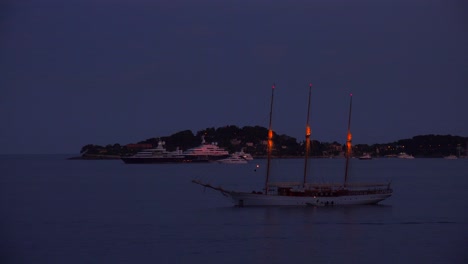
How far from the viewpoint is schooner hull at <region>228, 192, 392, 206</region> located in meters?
65.9

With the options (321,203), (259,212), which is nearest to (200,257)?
(259,212)

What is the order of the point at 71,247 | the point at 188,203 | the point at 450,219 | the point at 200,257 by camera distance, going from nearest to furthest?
the point at 200,257 → the point at 71,247 → the point at 450,219 → the point at 188,203

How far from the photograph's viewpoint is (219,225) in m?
56.4

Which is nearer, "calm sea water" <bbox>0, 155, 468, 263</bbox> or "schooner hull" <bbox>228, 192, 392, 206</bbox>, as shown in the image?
"calm sea water" <bbox>0, 155, 468, 263</bbox>

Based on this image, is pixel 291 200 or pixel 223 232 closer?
pixel 223 232

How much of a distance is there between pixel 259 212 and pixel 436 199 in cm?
2567

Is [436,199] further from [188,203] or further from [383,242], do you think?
[383,242]

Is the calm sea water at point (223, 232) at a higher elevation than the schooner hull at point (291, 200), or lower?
lower

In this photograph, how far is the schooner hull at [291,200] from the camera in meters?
65.9

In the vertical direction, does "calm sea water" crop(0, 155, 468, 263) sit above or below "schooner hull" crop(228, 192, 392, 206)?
below

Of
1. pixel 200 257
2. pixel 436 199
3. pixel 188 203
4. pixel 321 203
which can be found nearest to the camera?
pixel 200 257

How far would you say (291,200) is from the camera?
66312 mm

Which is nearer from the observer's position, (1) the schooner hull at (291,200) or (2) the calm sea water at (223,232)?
(2) the calm sea water at (223,232)

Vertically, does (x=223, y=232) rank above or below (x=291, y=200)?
below
